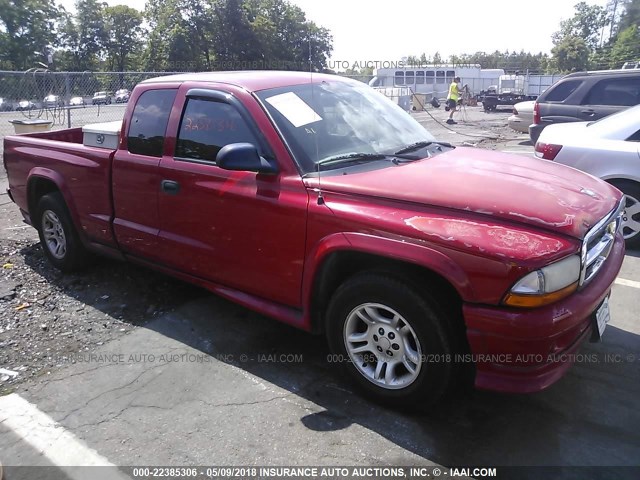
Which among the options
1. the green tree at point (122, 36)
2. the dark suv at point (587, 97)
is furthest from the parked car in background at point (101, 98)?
the green tree at point (122, 36)

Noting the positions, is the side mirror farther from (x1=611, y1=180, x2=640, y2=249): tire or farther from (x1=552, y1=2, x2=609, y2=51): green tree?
(x1=552, y1=2, x2=609, y2=51): green tree

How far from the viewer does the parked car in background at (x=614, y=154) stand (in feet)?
16.9

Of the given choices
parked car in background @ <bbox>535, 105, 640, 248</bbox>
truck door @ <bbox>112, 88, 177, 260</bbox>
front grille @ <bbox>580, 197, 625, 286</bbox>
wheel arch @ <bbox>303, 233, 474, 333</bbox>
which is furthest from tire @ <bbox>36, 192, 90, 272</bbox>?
parked car in background @ <bbox>535, 105, 640, 248</bbox>

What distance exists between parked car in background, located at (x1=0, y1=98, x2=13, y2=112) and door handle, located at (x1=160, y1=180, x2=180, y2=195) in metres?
10.6

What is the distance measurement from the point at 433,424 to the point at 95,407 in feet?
6.59

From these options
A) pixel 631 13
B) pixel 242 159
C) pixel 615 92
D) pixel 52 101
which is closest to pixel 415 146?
pixel 242 159

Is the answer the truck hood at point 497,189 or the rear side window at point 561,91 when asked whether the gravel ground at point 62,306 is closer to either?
the truck hood at point 497,189

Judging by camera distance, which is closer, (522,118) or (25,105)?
(25,105)

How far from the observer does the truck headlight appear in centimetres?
232

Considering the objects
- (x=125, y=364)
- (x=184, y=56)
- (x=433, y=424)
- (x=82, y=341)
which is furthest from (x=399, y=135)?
(x=184, y=56)

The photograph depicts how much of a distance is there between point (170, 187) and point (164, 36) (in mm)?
50846

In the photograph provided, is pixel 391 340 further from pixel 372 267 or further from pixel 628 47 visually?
pixel 628 47

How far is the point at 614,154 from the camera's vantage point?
5188 millimetres

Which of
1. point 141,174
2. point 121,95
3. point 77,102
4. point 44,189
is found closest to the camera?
point 141,174
